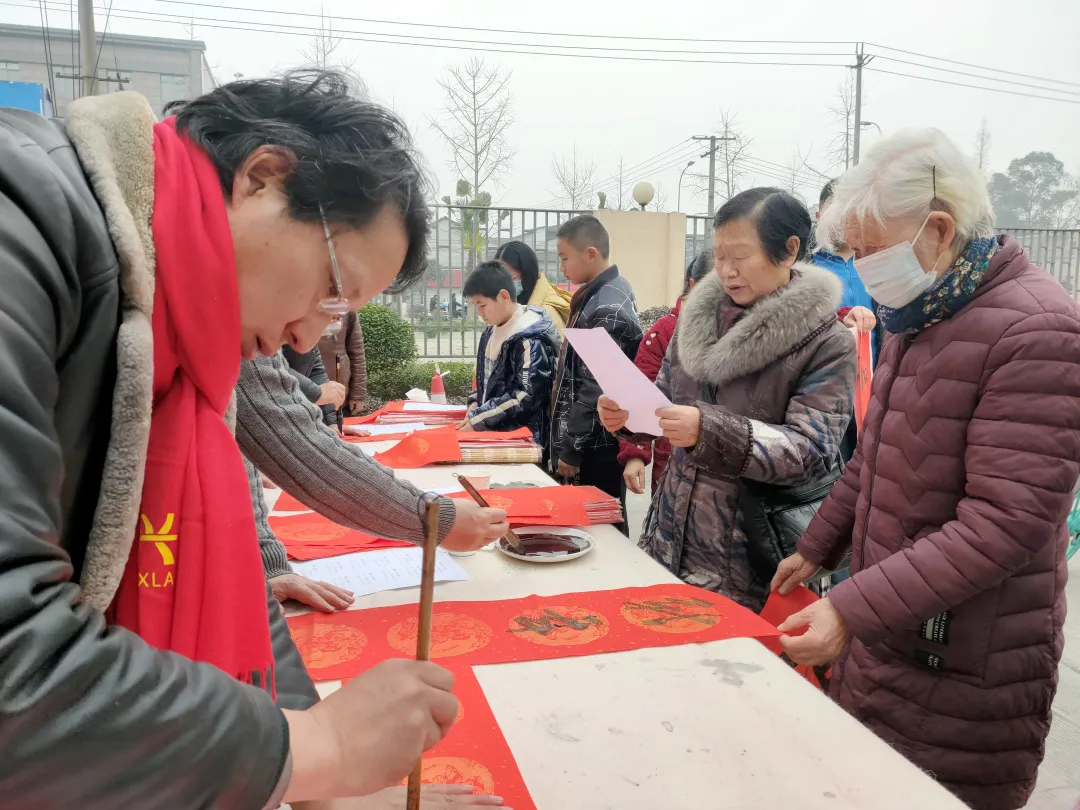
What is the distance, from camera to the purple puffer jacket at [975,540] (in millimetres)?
1151

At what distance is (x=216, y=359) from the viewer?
2.31 ft

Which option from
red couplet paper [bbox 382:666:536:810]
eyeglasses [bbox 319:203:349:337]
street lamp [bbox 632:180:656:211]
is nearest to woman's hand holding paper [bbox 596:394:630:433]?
red couplet paper [bbox 382:666:536:810]

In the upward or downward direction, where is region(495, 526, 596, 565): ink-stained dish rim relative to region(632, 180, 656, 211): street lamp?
downward

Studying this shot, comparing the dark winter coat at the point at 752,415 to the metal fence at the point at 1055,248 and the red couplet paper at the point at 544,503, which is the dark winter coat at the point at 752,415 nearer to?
the red couplet paper at the point at 544,503

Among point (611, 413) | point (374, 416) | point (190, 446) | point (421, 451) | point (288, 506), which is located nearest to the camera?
point (190, 446)

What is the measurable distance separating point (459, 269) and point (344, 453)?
22.2 feet

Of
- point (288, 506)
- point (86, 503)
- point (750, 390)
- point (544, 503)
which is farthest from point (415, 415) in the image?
point (86, 503)

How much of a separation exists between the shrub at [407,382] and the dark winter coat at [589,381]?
443 cm

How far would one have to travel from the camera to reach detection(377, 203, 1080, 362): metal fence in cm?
773

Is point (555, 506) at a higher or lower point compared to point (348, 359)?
lower

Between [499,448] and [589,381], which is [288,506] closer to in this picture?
[499,448]

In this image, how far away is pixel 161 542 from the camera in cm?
69

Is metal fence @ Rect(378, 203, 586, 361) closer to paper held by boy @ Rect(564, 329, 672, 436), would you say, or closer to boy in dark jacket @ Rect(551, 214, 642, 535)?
boy in dark jacket @ Rect(551, 214, 642, 535)

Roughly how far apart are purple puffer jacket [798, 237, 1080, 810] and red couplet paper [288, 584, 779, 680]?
0.24 meters
